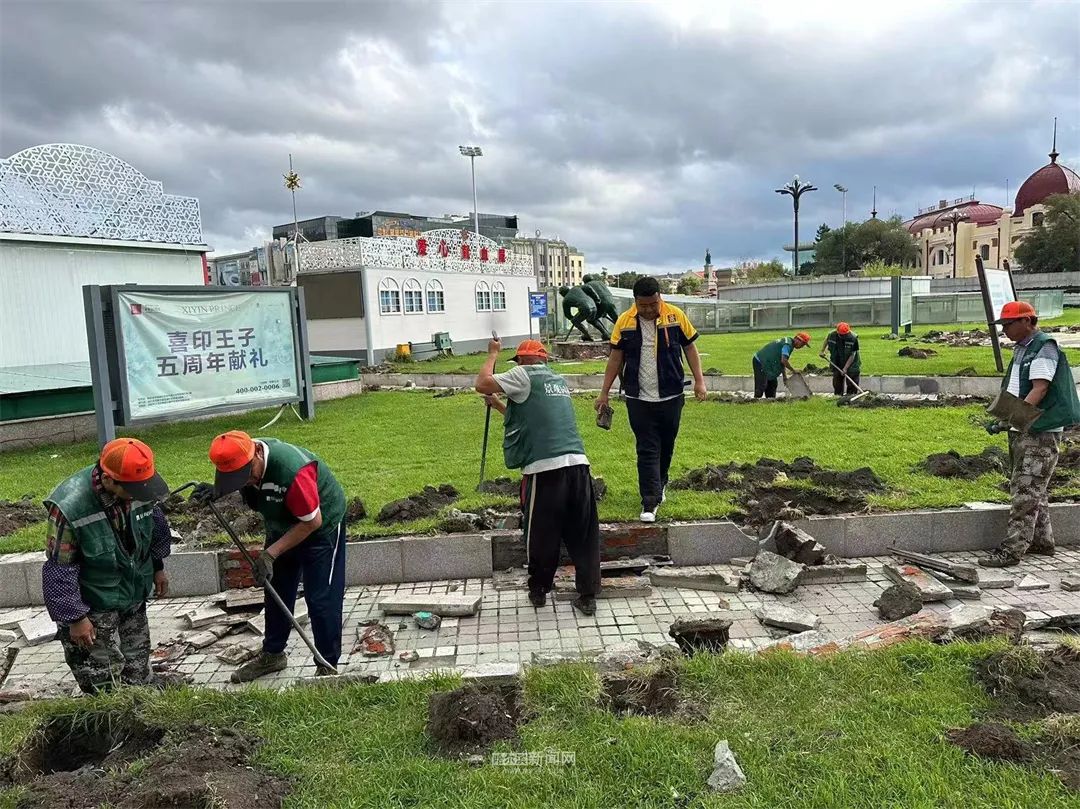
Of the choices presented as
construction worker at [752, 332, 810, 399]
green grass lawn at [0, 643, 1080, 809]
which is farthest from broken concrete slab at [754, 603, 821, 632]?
construction worker at [752, 332, 810, 399]

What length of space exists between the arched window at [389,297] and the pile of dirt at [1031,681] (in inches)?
911

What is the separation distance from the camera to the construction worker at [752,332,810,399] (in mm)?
12102

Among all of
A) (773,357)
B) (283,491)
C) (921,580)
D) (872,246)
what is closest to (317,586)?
(283,491)

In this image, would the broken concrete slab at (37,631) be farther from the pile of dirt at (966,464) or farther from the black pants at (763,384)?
the black pants at (763,384)

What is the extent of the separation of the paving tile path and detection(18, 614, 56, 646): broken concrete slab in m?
0.05

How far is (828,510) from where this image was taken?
5988 mm

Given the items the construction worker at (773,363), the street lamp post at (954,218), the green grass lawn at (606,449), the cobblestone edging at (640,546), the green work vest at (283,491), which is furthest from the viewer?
the street lamp post at (954,218)

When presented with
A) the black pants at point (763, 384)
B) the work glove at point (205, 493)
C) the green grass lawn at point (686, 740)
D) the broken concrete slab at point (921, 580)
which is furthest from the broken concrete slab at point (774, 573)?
the black pants at point (763, 384)

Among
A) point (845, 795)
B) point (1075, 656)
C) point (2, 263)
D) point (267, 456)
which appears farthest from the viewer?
point (2, 263)

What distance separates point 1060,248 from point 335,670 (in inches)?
2515

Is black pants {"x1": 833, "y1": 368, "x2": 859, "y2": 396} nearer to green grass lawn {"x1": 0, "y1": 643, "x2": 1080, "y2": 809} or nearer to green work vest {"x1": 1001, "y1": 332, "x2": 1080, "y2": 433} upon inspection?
green work vest {"x1": 1001, "y1": 332, "x2": 1080, "y2": 433}

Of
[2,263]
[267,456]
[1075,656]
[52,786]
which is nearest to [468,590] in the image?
[267,456]

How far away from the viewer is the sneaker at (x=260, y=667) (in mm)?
3932

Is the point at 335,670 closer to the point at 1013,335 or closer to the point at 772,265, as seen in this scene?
the point at 1013,335
